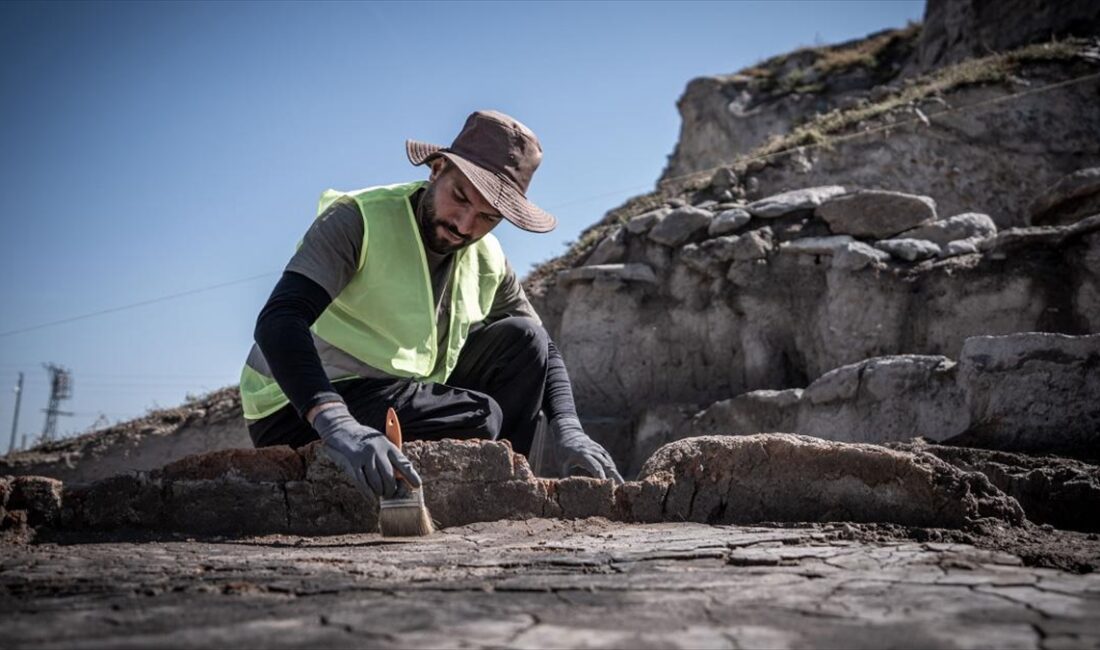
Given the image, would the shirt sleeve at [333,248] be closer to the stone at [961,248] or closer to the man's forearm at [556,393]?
the man's forearm at [556,393]

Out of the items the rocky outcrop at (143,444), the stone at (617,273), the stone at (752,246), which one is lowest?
the rocky outcrop at (143,444)

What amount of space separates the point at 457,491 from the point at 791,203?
201 inches

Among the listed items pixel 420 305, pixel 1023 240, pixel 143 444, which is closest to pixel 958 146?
pixel 1023 240

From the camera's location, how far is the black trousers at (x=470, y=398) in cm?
327

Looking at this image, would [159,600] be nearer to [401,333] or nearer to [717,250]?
[401,333]

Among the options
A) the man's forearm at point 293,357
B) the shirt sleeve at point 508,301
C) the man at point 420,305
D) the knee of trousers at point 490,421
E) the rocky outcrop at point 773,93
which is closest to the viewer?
the man's forearm at point 293,357

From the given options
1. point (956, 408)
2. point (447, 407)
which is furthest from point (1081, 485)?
point (447, 407)

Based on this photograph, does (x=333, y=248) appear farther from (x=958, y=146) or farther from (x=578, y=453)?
(x=958, y=146)

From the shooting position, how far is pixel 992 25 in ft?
44.4

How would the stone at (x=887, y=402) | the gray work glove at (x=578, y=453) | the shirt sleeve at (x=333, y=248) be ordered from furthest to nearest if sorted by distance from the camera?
1. the stone at (x=887, y=402)
2. the gray work glove at (x=578, y=453)
3. the shirt sleeve at (x=333, y=248)

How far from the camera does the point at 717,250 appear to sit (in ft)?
23.1

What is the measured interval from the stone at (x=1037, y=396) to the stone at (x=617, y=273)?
11.8 feet

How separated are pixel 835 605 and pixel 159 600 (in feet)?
3.78

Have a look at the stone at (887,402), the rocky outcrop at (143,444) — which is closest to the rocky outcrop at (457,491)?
the stone at (887,402)
